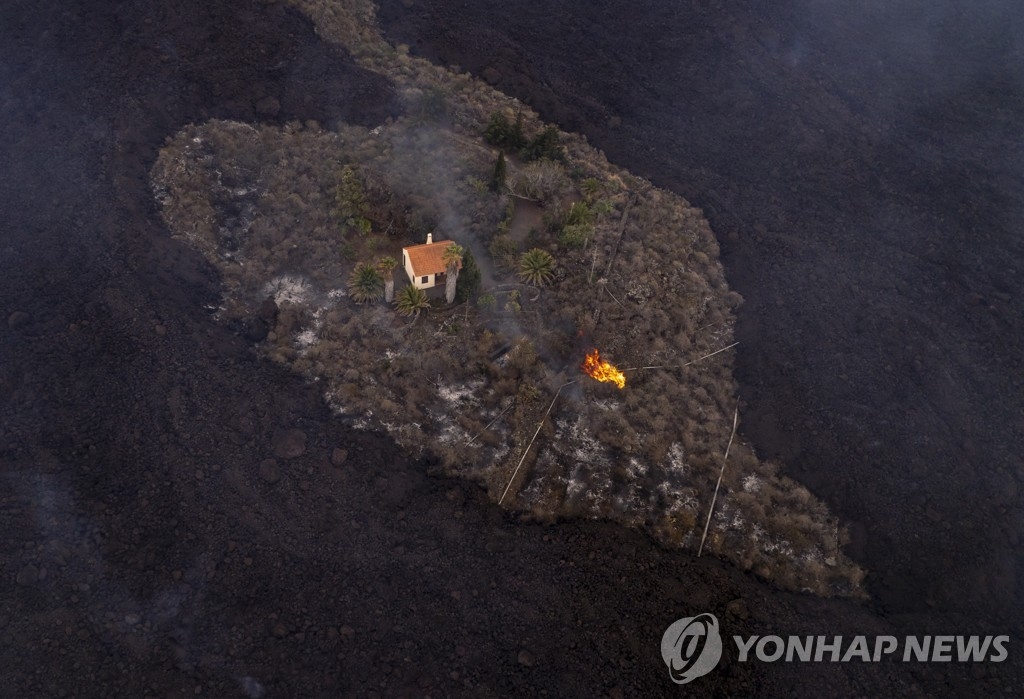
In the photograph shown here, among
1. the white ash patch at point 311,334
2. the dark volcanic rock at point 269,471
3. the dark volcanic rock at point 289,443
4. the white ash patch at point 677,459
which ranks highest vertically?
the white ash patch at point 677,459

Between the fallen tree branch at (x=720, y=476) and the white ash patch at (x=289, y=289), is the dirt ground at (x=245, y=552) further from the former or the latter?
the white ash patch at (x=289, y=289)

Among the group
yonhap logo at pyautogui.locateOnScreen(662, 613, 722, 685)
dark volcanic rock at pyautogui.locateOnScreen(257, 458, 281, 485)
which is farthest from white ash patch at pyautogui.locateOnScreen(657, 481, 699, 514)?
dark volcanic rock at pyautogui.locateOnScreen(257, 458, 281, 485)

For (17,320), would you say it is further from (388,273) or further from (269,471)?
(388,273)

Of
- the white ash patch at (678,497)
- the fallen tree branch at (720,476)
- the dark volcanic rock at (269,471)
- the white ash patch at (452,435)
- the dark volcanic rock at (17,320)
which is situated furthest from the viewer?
the white ash patch at (452,435)

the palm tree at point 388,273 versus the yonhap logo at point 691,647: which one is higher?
the palm tree at point 388,273

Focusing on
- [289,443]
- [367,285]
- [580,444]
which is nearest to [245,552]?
[289,443]

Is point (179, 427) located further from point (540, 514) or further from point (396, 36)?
point (396, 36)

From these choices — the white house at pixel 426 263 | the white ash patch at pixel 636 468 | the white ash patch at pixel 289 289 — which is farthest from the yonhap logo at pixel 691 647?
the white ash patch at pixel 289 289
